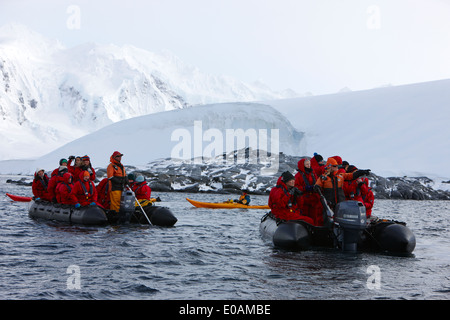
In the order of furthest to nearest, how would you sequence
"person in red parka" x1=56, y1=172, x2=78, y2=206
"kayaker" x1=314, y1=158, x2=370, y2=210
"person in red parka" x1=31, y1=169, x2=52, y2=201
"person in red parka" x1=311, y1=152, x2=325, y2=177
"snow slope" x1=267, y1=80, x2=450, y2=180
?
1. "snow slope" x1=267, y1=80, x2=450, y2=180
2. "person in red parka" x1=31, y1=169, x2=52, y2=201
3. "person in red parka" x1=56, y1=172, x2=78, y2=206
4. "person in red parka" x1=311, y1=152, x2=325, y2=177
5. "kayaker" x1=314, y1=158, x2=370, y2=210

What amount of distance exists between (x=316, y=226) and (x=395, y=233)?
169 centimetres

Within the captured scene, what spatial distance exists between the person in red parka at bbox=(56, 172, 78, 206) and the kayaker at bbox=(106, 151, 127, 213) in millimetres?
1171

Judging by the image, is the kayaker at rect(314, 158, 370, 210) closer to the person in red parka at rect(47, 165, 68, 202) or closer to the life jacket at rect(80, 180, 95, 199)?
the life jacket at rect(80, 180, 95, 199)

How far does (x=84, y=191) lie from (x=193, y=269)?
21.3ft

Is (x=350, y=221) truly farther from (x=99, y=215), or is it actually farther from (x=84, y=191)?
(x=84, y=191)

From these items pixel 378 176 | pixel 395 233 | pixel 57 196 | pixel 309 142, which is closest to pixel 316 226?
pixel 395 233

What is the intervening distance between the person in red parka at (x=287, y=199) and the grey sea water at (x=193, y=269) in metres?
0.82

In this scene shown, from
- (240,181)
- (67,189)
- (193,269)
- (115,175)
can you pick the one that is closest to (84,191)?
(67,189)

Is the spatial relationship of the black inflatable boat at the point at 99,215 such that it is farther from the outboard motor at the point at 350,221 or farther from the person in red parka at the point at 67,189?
A: the outboard motor at the point at 350,221

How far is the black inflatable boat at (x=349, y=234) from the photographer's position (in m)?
10.1

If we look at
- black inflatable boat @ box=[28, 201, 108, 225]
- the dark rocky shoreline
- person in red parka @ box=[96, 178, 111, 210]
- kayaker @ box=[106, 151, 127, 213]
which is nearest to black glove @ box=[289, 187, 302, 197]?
kayaker @ box=[106, 151, 127, 213]

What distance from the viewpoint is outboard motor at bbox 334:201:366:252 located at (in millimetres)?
9977

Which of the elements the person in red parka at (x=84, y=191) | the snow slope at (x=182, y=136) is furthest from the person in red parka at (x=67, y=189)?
the snow slope at (x=182, y=136)

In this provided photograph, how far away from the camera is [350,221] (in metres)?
9.98
